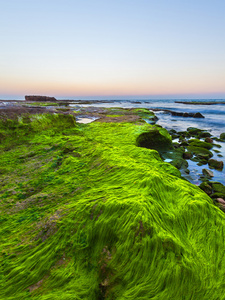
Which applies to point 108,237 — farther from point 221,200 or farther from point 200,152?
point 200,152

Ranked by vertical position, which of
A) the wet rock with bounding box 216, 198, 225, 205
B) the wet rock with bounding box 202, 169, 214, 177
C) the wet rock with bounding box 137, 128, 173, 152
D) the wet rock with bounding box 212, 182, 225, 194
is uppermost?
the wet rock with bounding box 137, 128, 173, 152

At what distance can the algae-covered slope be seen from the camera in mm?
1509

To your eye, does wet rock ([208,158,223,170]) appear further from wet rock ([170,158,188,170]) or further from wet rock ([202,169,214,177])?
wet rock ([170,158,188,170])

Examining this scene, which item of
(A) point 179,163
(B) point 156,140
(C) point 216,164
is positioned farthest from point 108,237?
(C) point 216,164

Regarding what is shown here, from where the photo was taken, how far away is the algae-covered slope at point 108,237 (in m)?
1.51

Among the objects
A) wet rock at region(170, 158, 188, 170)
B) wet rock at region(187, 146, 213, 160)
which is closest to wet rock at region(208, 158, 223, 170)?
wet rock at region(187, 146, 213, 160)

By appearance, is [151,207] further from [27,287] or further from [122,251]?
[27,287]

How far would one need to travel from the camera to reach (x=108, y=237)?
192cm

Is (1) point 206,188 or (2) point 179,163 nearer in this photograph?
(1) point 206,188

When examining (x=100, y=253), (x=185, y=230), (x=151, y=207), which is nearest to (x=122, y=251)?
(x=100, y=253)

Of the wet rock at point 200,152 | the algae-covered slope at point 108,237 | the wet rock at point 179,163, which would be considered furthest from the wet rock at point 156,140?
the algae-covered slope at point 108,237

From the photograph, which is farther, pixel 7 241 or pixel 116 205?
pixel 116 205

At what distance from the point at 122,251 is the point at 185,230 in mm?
989

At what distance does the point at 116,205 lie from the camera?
2.17 metres
